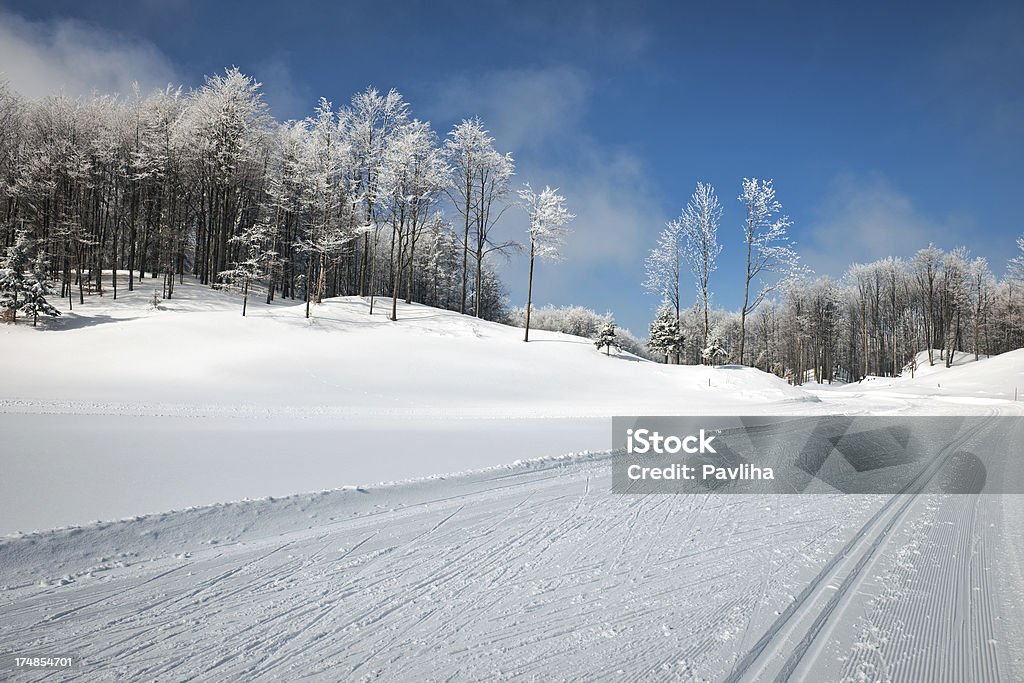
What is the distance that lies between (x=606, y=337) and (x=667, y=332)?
8.31 metres

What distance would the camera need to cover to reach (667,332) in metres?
A: 32.0

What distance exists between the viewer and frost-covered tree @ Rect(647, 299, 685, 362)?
3192cm

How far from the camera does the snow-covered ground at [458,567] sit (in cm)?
224

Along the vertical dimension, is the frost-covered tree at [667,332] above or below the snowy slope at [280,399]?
above

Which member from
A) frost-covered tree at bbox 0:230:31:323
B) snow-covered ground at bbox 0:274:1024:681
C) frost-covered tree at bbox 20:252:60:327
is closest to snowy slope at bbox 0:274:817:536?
snow-covered ground at bbox 0:274:1024:681

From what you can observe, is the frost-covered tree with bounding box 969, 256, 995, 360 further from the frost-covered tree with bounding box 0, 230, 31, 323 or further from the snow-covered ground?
the frost-covered tree with bounding box 0, 230, 31, 323

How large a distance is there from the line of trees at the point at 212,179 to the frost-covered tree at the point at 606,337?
336 inches

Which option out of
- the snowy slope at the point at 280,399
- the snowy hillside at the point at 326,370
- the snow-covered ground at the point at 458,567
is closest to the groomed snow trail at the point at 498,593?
the snow-covered ground at the point at 458,567

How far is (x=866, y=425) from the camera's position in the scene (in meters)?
10.5

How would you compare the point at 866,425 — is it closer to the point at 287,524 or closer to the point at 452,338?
the point at 287,524

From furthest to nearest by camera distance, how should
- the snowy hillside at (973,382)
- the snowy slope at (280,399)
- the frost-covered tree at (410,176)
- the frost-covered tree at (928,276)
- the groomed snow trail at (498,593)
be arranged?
the frost-covered tree at (928,276), the frost-covered tree at (410,176), the snowy hillside at (973,382), the snowy slope at (280,399), the groomed snow trail at (498,593)

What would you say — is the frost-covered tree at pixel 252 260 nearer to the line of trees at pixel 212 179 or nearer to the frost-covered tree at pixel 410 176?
the line of trees at pixel 212 179

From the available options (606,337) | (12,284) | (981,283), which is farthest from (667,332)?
(981,283)

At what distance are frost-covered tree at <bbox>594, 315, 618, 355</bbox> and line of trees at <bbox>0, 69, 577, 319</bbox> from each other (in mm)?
8524
